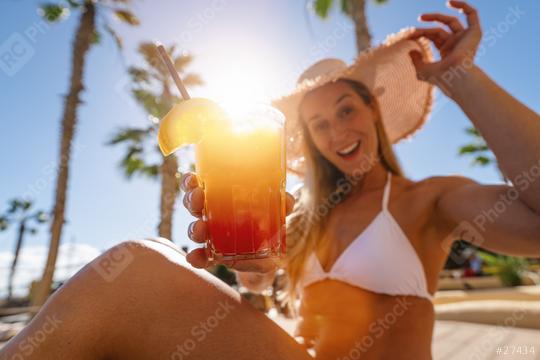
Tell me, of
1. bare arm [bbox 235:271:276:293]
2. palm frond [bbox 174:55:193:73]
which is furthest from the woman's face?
palm frond [bbox 174:55:193:73]

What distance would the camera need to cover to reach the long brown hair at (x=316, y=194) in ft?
7.26

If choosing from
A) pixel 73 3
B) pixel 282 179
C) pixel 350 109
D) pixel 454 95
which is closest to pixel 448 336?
pixel 350 109

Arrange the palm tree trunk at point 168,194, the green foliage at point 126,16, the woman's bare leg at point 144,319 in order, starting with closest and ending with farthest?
the woman's bare leg at point 144,319, the palm tree trunk at point 168,194, the green foliage at point 126,16

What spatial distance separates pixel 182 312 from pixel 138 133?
12758mm

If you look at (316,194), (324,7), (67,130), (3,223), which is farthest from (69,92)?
(3,223)

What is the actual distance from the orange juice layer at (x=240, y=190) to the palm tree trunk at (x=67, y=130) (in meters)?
10.6

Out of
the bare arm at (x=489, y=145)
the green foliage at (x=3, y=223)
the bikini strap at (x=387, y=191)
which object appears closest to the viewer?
the bare arm at (x=489, y=145)

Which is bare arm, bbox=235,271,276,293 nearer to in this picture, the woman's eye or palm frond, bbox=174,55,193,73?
the woman's eye

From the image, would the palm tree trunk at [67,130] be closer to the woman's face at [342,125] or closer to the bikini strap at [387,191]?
the woman's face at [342,125]

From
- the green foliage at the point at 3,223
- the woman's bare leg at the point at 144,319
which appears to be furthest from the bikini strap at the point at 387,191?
the green foliage at the point at 3,223

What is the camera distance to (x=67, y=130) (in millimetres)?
11086

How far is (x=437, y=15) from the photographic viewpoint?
176 cm

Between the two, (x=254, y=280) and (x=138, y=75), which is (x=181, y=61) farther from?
(x=254, y=280)

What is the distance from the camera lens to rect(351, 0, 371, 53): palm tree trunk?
891cm
